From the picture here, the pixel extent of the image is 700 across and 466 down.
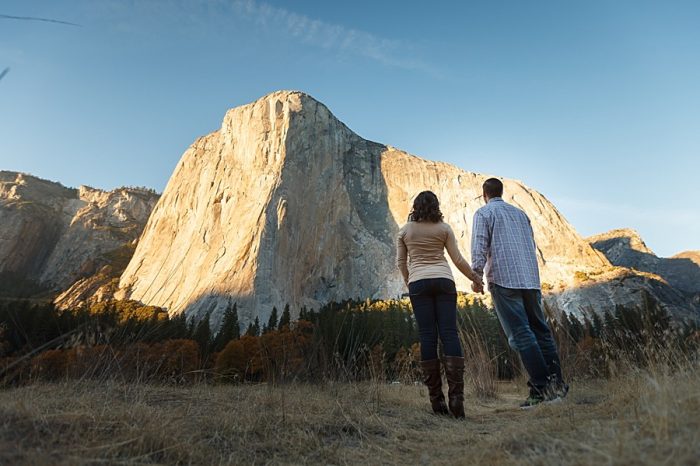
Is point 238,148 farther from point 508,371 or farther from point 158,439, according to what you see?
point 158,439

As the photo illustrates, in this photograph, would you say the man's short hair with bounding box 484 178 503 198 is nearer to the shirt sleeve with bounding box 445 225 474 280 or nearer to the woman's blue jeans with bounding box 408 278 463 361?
the shirt sleeve with bounding box 445 225 474 280

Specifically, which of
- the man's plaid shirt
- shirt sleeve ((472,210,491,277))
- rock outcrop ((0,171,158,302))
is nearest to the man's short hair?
the man's plaid shirt

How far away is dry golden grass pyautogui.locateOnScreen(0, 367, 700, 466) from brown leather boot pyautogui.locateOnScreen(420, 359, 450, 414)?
16 cm

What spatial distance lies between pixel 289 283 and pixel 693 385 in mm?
42550

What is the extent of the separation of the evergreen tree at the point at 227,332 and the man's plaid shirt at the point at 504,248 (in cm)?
2318

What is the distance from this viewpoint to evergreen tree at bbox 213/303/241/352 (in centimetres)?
2562

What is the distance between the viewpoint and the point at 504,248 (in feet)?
13.3

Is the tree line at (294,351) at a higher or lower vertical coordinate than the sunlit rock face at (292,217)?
lower

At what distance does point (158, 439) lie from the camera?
76.5 inches

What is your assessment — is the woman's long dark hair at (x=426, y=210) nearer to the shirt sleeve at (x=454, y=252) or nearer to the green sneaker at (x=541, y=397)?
the shirt sleeve at (x=454, y=252)

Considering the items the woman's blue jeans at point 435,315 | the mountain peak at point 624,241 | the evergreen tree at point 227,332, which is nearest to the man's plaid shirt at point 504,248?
the woman's blue jeans at point 435,315

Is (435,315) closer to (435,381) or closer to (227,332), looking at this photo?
(435,381)

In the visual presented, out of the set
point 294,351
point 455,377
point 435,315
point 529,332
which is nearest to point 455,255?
point 435,315

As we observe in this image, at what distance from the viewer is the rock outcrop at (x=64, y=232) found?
64.1 metres
